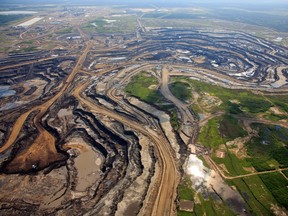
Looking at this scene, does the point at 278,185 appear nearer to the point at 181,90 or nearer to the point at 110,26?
the point at 181,90

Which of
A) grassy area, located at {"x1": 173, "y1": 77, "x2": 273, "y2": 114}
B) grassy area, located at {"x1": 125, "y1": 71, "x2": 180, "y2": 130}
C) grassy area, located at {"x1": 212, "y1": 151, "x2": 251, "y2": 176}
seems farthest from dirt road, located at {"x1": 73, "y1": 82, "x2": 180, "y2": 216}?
grassy area, located at {"x1": 173, "y1": 77, "x2": 273, "y2": 114}

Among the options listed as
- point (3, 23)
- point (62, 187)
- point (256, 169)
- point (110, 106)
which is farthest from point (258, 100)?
point (3, 23)

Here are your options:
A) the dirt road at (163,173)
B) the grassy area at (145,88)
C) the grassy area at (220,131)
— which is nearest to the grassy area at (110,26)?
the grassy area at (145,88)

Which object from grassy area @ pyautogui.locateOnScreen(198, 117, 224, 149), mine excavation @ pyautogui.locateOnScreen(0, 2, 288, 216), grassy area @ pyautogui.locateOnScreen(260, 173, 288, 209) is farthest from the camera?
grassy area @ pyautogui.locateOnScreen(198, 117, 224, 149)

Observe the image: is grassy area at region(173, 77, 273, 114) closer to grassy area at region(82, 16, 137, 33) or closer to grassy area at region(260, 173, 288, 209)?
grassy area at region(260, 173, 288, 209)

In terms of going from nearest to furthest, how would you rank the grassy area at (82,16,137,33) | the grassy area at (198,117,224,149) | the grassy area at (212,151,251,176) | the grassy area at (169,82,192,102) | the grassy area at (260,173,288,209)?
1. the grassy area at (260,173,288,209)
2. the grassy area at (212,151,251,176)
3. the grassy area at (198,117,224,149)
4. the grassy area at (169,82,192,102)
5. the grassy area at (82,16,137,33)

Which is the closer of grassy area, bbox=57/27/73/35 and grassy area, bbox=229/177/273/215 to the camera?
grassy area, bbox=229/177/273/215

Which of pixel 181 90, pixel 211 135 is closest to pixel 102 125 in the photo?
pixel 211 135

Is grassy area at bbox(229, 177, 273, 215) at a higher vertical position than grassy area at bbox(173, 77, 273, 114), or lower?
higher
